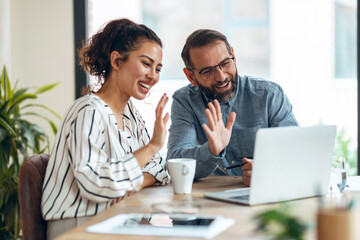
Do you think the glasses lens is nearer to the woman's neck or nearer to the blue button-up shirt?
the blue button-up shirt

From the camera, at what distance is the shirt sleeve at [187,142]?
1804 mm

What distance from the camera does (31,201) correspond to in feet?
5.01

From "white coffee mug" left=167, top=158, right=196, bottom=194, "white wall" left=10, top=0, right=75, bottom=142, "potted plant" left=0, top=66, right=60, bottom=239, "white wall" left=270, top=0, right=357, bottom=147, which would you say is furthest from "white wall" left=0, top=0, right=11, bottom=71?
"white wall" left=270, top=0, right=357, bottom=147

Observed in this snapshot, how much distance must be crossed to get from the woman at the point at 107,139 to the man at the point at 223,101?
0.35 meters

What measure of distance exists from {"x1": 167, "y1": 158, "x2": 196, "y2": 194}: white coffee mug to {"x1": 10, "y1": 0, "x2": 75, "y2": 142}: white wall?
79.9 inches

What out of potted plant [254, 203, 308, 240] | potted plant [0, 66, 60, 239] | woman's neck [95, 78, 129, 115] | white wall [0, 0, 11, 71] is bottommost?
potted plant [0, 66, 60, 239]

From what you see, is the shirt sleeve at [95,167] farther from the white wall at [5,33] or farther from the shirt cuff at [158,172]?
the white wall at [5,33]

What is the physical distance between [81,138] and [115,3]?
4.33m

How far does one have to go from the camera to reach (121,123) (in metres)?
1.82

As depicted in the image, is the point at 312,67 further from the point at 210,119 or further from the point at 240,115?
the point at 210,119

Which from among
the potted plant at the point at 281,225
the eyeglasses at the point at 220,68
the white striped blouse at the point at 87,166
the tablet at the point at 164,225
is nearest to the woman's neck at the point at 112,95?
the white striped blouse at the point at 87,166

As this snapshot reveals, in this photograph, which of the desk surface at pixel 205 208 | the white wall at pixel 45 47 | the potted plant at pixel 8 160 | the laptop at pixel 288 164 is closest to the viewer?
the desk surface at pixel 205 208

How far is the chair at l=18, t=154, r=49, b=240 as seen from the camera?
152 centimetres

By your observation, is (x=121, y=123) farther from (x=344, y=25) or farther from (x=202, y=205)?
(x=344, y=25)
